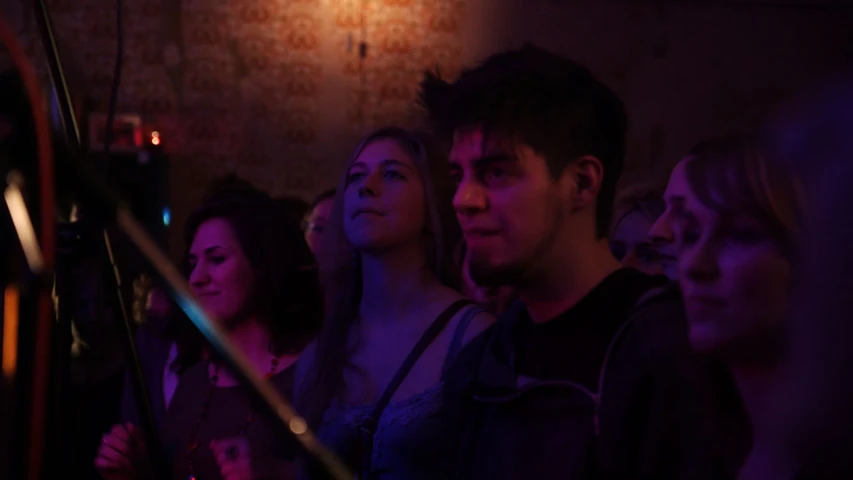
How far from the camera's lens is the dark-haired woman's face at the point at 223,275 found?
1.97 meters

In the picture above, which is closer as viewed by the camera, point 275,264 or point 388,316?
point 388,316

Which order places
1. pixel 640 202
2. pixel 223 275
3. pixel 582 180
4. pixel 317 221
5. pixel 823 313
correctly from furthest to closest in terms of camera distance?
1. pixel 317 221
2. pixel 640 202
3. pixel 223 275
4. pixel 582 180
5. pixel 823 313

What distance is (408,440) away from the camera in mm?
1562

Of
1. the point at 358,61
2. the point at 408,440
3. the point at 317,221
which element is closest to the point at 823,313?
the point at 408,440

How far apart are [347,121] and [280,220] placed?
8.65ft

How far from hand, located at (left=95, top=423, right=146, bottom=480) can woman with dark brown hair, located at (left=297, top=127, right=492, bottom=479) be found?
31cm

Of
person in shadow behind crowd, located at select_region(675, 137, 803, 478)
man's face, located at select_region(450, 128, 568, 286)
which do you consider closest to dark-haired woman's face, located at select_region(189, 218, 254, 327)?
man's face, located at select_region(450, 128, 568, 286)

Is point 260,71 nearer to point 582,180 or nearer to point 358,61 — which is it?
point 358,61

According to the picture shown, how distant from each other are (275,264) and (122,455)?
20.7 inches

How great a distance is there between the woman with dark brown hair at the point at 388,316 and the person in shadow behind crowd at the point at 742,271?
0.64m

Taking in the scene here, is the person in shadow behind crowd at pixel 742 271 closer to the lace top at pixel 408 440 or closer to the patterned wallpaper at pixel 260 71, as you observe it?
the lace top at pixel 408 440

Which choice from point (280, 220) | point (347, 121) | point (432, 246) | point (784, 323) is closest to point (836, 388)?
point (784, 323)

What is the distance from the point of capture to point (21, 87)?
57cm

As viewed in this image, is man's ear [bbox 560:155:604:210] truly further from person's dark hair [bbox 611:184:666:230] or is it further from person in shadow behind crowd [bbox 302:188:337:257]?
person in shadow behind crowd [bbox 302:188:337:257]
